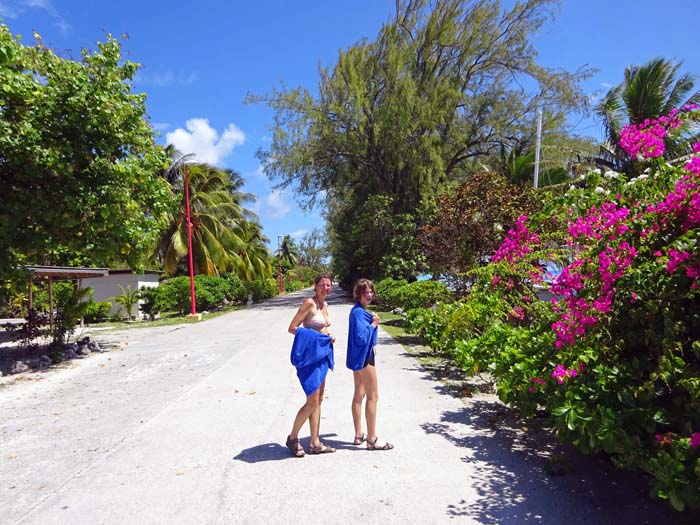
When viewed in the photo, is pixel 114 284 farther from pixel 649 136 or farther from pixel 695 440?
pixel 695 440

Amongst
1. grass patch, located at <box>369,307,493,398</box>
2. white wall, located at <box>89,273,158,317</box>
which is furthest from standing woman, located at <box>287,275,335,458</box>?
white wall, located at <box>89,273,158,317</box>

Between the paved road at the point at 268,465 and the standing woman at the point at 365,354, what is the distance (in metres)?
0.27

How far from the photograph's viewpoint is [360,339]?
4.21m

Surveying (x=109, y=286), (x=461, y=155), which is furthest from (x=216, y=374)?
(x=461, y=155)

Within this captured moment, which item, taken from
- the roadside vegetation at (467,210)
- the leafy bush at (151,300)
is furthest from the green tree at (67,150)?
the leafy bush at (151,300)

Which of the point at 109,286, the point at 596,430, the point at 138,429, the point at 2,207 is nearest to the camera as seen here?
the point at 596,430

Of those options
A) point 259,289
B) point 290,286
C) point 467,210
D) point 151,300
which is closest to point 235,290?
point 259,289

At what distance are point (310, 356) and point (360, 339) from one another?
0.47 metres

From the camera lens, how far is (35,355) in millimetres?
10852

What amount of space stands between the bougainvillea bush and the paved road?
510 mm

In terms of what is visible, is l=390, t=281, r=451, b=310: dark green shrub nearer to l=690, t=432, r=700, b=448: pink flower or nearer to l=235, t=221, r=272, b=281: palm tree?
l=690, t=432, r=700, b=448: pink flower

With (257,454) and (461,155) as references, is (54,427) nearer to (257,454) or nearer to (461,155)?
(257,454)

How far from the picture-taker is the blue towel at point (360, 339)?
166 inches

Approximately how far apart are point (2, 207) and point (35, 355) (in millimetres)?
3895
